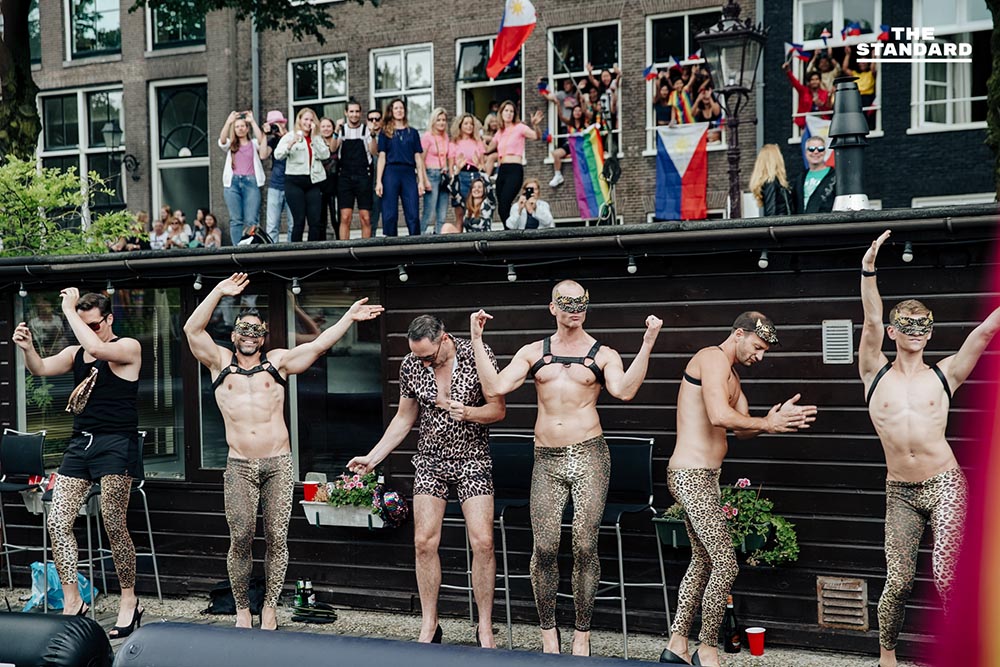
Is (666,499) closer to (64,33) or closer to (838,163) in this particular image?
(838,163)

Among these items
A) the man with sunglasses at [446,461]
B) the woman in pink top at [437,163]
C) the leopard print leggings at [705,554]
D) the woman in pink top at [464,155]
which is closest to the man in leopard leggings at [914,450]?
the leopard print leggings at [705,554]

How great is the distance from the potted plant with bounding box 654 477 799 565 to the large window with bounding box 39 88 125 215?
2085cm

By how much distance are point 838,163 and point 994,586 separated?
5.63 meters

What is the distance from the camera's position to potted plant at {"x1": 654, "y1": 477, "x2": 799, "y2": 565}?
27.5 feet

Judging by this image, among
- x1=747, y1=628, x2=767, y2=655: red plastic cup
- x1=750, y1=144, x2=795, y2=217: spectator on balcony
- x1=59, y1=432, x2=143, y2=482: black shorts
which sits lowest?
x1=747, y1=628, x2=767, y2=655: red plastic cup

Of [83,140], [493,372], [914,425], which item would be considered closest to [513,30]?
[493,372]

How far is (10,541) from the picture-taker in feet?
37.2

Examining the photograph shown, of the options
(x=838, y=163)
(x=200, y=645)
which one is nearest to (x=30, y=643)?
(x=200, y=645)

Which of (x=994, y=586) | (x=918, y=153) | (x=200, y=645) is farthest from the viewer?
(x=918, y=153)

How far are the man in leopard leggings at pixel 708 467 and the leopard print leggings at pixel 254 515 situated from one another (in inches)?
110

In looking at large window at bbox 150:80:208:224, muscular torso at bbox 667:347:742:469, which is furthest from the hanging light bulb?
large window at bbox 150:80:208:224

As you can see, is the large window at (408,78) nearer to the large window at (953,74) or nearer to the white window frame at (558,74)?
the white window frame at (558,74)

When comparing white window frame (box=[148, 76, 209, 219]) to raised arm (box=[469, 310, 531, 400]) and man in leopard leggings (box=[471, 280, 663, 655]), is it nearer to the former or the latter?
raised arm (box=[469, 310, 531, 400])

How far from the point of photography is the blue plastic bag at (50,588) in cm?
1014
